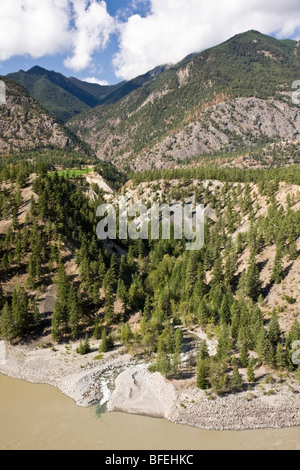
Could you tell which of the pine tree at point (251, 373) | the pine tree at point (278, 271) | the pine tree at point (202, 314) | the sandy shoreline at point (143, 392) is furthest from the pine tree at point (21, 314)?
the pine tree at point (278, 271)

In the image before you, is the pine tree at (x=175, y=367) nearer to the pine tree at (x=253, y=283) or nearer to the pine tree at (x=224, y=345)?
the pine tree at (x=224, y=345)

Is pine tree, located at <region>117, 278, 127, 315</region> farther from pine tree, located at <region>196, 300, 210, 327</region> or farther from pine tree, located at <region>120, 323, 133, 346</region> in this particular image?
pine tree, located at <region>196, 300, 210, 327</region>

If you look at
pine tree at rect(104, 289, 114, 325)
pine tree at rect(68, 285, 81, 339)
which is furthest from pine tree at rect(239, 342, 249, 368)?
pine tree at rect(68, 285, 81, 339)

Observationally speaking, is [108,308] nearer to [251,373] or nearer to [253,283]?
[251,373]
